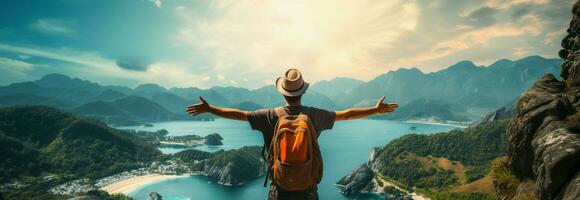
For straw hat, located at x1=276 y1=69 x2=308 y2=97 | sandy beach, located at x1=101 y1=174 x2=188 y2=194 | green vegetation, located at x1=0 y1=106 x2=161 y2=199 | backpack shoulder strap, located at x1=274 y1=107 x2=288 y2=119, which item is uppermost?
straw hat, located at x1=276 y1=69 x2=308 y2=97

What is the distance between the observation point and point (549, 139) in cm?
1186

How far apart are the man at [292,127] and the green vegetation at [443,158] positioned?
260ft

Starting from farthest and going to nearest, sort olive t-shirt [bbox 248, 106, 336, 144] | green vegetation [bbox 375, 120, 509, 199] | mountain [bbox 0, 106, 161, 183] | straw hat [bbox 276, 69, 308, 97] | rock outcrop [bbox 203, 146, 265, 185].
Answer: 1. mountain [bbox 0, 106, 161, 183]
2. rock outcrop [bbox 203, 146, 265, 185]
3. green vegetation [bbox 375, 120, 509, 199]
4. olive t-shirt [bbox 248, 106, 336, 144]
5. straw hat [bbox 276, 69, 308, 97]

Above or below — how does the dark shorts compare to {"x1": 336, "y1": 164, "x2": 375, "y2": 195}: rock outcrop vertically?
above

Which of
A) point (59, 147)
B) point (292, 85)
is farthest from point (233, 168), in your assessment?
point (292, 85)

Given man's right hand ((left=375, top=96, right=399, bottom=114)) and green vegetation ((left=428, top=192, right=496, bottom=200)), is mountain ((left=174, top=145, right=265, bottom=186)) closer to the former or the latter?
green vegetation ((left=428, top=192, right=496, bottom=200))

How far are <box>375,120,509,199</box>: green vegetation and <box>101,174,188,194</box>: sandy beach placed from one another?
75.4 m

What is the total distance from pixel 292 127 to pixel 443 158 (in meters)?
115

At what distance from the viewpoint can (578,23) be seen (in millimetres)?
24578

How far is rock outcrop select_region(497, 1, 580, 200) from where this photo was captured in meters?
9.79

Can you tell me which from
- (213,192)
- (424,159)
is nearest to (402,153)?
(424,159)

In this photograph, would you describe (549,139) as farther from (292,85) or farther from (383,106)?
(292,85)

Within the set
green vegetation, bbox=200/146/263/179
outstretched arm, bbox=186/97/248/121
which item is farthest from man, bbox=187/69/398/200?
green vegetation, bbox=200/146/263/179

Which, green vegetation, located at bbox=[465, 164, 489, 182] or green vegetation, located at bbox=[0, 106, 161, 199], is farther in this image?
green vegetation, located at bbox=[0, 106, 161, 199]
